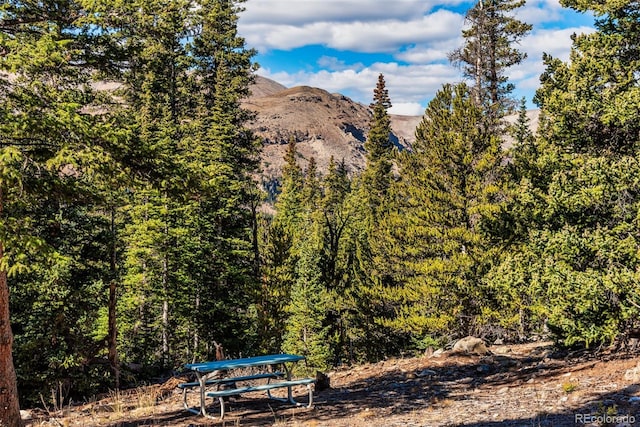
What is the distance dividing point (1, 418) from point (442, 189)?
14.8 metres

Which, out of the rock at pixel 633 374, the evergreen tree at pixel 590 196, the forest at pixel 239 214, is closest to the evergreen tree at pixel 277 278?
the forest at pixel 239 214

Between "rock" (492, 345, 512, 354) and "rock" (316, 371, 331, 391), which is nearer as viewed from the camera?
"rock" (316, 371, 331, 391)

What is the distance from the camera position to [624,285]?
887cm

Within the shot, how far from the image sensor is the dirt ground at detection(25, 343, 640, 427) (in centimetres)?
745

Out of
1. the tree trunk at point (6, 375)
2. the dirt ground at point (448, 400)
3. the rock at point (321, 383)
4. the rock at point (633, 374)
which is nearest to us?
the tree trunk at point (6, 375)

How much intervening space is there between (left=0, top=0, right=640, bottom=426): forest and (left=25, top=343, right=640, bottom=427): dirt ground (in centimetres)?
92

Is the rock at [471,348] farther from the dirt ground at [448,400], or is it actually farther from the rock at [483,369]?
the rock at [483,369]

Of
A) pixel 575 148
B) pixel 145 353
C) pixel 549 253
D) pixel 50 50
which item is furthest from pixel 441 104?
pixel 145 353

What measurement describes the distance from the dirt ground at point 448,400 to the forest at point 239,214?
0.92 m

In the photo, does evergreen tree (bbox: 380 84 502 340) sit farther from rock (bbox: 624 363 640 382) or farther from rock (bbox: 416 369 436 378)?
rock (bbox: 624 363 640 382)

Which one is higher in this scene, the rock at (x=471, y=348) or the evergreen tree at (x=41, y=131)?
the evergreen tree at (x=41, y=131)

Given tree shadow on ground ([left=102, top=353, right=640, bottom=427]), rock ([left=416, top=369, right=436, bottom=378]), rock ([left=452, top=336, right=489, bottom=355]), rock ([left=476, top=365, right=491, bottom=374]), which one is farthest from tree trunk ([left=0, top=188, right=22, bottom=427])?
rock ([left=452, top=336, right=489, bottom=355])

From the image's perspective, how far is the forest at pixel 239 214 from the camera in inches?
290

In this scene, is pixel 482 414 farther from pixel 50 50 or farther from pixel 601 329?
pixel 50 50
